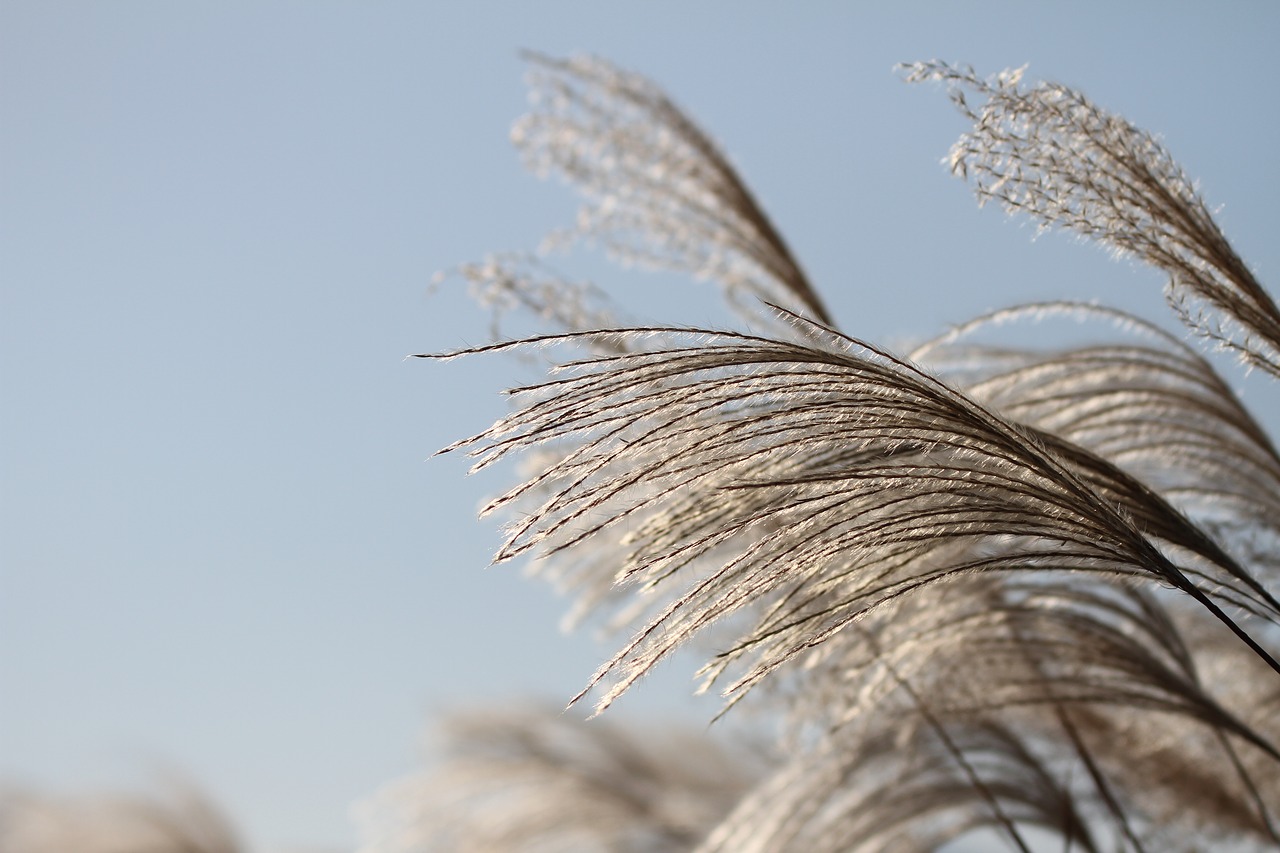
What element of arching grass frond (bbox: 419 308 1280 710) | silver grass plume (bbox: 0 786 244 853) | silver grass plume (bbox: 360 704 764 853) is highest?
silver grass plume (bbox: 0 786 244 853)

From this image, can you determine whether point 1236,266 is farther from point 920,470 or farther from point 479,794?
point 479,794

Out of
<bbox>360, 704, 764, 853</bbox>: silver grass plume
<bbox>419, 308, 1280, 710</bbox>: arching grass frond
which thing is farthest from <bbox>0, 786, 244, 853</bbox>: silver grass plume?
<bbox>419, 308, 1280, 710</bbox>: arching grass frond

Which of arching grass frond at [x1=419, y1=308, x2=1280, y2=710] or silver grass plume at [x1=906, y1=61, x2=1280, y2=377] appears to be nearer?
arching grass frond at [x1=419, y1=308, x2=1280, y2=710]

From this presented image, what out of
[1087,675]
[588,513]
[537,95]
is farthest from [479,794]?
[588,513]

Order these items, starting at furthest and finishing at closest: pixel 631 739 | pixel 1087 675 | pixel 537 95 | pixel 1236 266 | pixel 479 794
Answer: pixel 631 739 < pixel 479 794 < pixel 537 95 < pixel 1087 675 < pixel 1236 266

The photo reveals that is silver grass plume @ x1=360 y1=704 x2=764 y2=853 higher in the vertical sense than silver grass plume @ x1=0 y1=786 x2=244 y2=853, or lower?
lower

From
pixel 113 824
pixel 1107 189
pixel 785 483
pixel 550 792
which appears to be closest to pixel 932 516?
pixel 785 483

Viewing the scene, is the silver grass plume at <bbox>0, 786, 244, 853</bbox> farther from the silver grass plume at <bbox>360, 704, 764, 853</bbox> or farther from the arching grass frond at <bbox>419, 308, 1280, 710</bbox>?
the arching grass frond at <bbox>419, 308, 1280, 710</bbox>
